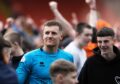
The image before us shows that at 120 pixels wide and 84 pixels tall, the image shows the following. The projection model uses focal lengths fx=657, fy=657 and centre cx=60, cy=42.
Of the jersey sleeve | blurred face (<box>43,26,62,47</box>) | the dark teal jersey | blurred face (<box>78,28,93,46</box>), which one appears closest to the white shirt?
blurred face (<box>78,28,93,46</box>)

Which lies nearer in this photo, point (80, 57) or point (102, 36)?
point (102, 36)

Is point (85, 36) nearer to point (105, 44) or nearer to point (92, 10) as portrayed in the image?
point (92, 10)

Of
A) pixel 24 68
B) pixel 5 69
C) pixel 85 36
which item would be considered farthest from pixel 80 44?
pixel 5 69

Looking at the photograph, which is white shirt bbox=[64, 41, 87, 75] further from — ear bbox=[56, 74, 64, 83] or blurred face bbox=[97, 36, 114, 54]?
ear bbox=[56, 74, 64, 83]

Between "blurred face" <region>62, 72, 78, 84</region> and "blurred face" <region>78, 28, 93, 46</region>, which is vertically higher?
"blurred face" <region>62, 72, 78, 84</region>

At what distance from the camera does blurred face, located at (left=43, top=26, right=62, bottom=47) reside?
9.65 metres

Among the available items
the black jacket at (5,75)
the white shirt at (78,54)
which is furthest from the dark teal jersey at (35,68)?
the white shirt at (78,54)

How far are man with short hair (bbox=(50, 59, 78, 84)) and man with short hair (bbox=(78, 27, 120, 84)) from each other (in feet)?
6.27

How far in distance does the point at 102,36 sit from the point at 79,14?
669 inches

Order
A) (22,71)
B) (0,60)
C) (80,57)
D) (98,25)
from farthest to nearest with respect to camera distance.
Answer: (98,25) < (80,57) < (22,71) < (0,60)

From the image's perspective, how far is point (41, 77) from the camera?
9531mm

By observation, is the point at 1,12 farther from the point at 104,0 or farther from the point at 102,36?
the point at 102,36

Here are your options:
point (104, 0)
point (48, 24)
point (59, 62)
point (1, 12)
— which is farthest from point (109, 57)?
point (104, 0)

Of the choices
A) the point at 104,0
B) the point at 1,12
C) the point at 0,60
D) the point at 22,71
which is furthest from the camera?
the point at 104,0
